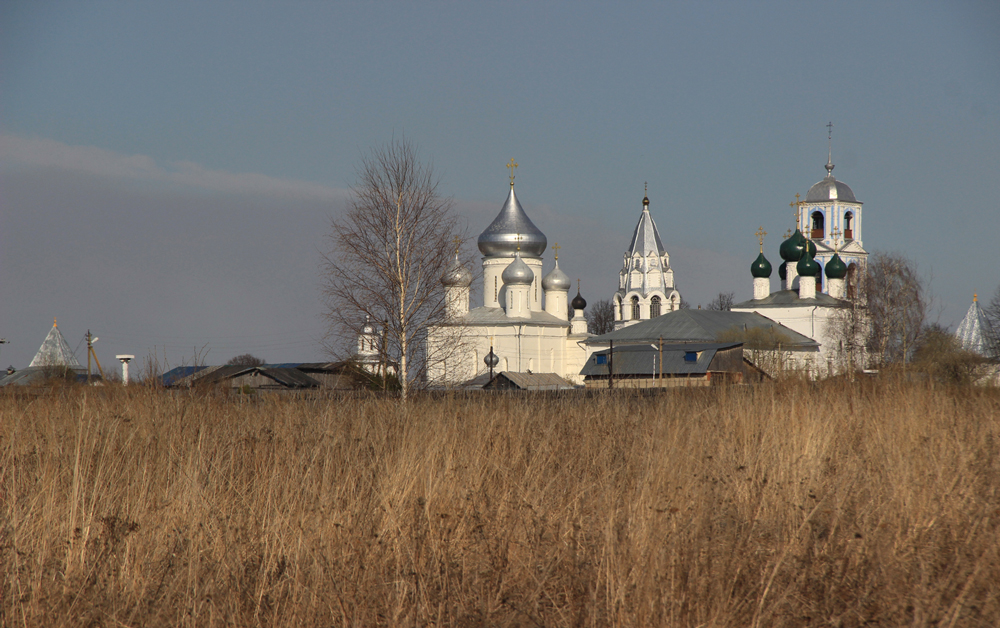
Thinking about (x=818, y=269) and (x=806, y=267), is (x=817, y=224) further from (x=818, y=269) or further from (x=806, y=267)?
(x=806, y=267)

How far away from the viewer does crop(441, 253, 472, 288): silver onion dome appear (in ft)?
59.0

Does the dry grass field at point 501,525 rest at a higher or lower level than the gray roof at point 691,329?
lower

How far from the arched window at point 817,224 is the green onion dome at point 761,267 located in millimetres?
12340

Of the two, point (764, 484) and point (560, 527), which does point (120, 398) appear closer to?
point (560, 527)

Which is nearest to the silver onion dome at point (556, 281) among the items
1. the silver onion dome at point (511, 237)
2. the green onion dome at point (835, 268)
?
the silver onion dome at point (511, 237)

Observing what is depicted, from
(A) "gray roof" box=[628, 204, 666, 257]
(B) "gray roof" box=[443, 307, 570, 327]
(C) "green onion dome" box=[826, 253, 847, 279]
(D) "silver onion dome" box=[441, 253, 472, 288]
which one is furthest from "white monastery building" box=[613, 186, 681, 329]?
(D) "silver onion dome" box=[441, 253, 472, 288]

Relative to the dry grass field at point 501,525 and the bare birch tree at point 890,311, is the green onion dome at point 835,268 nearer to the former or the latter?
the bare birch tree at point 890,311

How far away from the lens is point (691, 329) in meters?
54.1

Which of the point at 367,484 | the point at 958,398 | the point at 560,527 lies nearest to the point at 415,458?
the point at 367,484

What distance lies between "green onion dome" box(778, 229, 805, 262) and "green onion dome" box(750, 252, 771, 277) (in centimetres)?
126

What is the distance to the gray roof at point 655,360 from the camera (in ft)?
123

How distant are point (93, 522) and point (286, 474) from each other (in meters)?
1.05

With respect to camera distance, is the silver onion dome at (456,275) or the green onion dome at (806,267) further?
the green onion dome at (806,267)

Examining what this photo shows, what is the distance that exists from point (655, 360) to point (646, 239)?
29.4 metres
